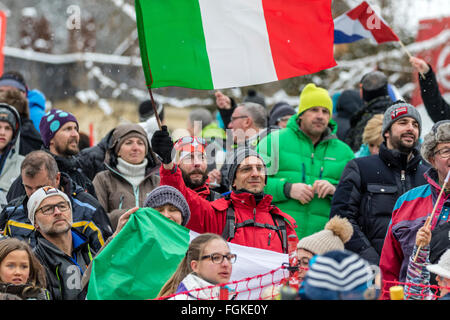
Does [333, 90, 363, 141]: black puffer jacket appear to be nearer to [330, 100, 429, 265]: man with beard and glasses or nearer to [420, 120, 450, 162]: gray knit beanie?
[330, 100, 429, 265]: man with beard and glasses

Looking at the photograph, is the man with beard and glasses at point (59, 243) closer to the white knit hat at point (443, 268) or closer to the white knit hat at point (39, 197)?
the white knit hat at point (39, 197)

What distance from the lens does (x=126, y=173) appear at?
299 inches

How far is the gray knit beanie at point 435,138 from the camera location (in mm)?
5957

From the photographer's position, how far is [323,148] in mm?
7676

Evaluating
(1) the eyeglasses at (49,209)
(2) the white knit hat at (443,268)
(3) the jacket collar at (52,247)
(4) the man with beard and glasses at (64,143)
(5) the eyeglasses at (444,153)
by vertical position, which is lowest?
Answer: (2) the white knit hat at (443,268)

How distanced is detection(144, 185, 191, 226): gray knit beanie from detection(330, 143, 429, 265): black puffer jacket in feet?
5.23

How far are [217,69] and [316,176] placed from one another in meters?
1.86

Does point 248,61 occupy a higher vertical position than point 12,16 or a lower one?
lower

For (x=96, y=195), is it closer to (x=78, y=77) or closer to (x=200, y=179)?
(x=200, y=179)

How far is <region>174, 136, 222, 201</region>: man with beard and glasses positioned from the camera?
276 inches

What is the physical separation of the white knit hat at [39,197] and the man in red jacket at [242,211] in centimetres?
85

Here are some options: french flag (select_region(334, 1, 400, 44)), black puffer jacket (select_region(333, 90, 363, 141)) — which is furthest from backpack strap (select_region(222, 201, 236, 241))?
black puffer jacket (select_region(333, 90, 363, 141))

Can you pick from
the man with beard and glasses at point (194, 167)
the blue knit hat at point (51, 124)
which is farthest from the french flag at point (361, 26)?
the blue knit hat at point (51, 124)
